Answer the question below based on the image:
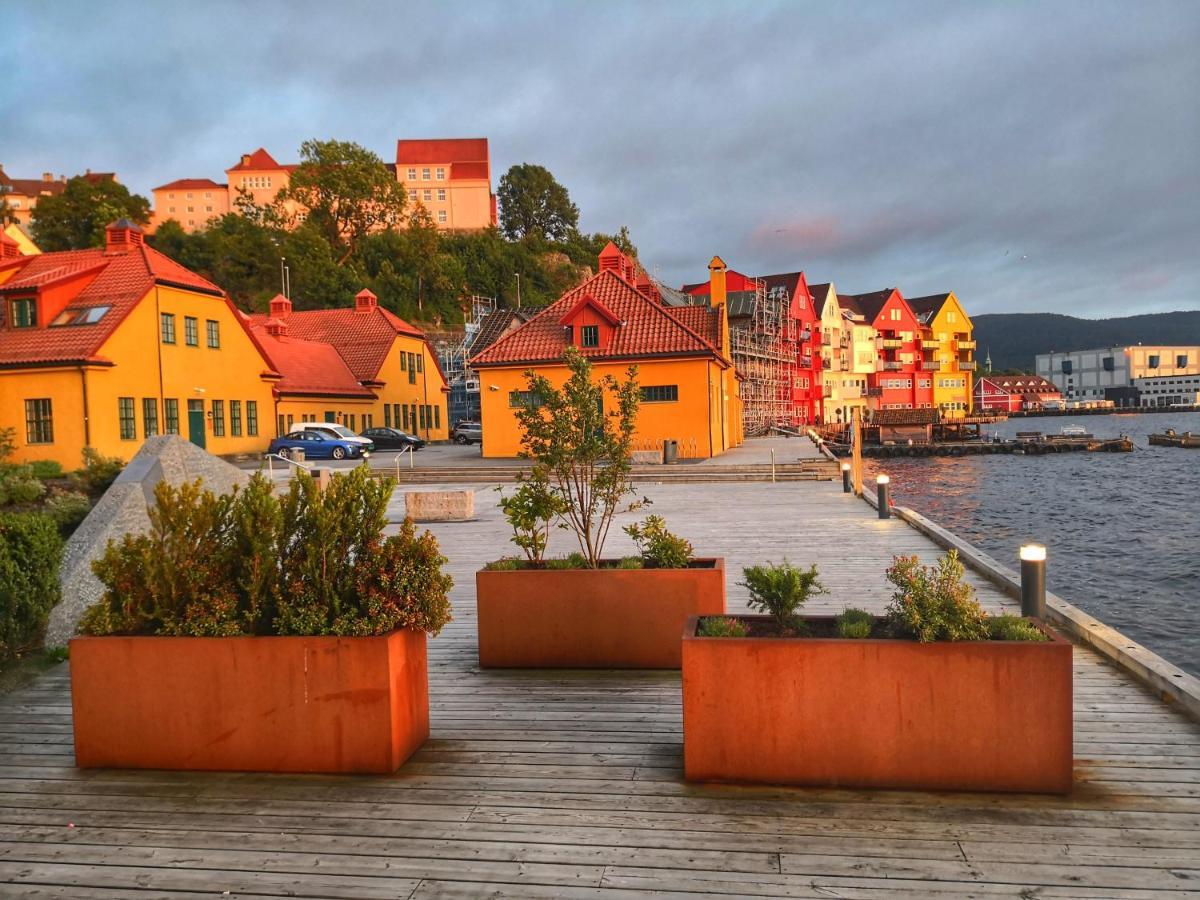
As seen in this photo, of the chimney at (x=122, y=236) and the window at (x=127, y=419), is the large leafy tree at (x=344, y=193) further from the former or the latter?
the window at (x=127, y=419)

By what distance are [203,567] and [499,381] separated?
99.0 feet

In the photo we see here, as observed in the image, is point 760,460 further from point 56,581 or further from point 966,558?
point 56,581

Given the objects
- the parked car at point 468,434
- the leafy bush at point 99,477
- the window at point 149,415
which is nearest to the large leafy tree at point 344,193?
the parked car at point 468,434

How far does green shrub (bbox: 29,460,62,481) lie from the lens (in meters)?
26.0

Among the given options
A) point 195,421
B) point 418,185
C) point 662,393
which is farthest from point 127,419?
point 418,185

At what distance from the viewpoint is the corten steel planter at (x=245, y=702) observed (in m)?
4.84

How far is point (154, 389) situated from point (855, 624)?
109 ft

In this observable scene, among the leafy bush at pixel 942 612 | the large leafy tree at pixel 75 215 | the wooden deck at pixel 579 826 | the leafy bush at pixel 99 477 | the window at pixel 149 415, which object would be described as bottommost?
the wooden deck at pixel 579 826

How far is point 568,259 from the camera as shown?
81.6m

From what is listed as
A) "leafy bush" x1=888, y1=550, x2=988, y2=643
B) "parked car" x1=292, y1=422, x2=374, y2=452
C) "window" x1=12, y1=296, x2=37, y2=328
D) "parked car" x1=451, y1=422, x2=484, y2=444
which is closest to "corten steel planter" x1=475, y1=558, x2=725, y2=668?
"leafy bush" x1=888, y1=550, x2=988, y2=643

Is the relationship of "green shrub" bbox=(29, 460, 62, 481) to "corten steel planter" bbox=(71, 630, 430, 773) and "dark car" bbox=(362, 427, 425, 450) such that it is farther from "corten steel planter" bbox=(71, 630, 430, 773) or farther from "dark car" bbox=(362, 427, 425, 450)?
"corten steel planter" bbox=(71, 630, 430, 773)

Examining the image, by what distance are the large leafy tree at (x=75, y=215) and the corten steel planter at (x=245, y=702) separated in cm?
6606

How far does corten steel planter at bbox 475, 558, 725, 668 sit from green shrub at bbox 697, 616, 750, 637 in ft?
5.10

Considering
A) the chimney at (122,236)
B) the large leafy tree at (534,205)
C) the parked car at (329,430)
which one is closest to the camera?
the chimney at (122,236)
